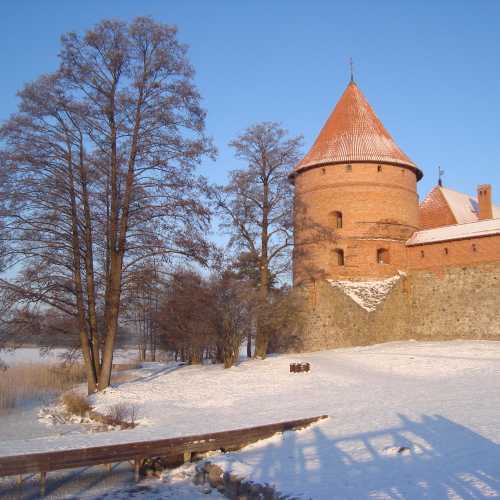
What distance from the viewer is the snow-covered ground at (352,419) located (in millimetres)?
6043

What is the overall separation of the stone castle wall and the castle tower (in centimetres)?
92

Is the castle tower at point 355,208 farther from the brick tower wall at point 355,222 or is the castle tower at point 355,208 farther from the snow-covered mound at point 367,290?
the snow-covered mound at point 367,290

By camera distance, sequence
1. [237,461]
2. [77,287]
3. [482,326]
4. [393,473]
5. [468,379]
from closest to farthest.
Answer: [393,473]
[237,461]
[468,379]
[77,287]
[482,326]

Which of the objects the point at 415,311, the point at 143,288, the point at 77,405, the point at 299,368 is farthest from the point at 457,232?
the point at 77,405

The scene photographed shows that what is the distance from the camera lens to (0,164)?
495 inches

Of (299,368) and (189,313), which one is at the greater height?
(189,313)

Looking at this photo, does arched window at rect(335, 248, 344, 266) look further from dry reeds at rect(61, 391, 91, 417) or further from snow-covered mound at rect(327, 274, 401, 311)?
dry reeds at rect(61, 391, 91, 417)

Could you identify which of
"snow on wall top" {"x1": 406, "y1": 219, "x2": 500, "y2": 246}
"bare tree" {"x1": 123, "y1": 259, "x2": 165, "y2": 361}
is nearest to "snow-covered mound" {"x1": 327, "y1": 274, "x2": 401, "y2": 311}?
"snow on wall top" {"x1": 406, "y1": 219, "x2": 500, "y2": 246}

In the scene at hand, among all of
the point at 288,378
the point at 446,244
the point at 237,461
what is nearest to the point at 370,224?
the point at 446,244

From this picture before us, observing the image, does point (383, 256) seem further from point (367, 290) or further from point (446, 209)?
point (446, 209)

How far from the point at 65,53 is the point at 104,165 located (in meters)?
2.85

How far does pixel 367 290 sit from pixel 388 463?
14.5 m

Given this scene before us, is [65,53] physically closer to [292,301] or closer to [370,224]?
[292,301]

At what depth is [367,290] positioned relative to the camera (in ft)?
67.9
